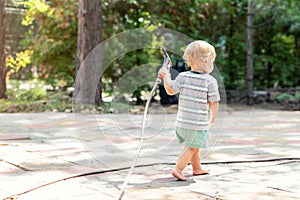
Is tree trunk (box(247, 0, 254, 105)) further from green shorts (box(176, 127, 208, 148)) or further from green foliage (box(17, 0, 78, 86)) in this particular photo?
green shorts (box(176, 127, 208, 148))

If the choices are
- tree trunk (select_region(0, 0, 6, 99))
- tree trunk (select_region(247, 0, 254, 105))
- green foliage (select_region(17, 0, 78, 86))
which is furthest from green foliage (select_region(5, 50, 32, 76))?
tree trunk (select_region(247, 0, 254, 105))

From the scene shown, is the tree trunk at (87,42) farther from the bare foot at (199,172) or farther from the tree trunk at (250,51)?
the bare foot at (199,172)

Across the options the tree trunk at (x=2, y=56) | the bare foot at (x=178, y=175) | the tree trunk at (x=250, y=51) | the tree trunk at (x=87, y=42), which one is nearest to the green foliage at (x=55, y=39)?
the tree trunk at (x=2, y=56)

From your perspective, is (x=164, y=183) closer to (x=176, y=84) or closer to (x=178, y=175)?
(x=178, y=175)

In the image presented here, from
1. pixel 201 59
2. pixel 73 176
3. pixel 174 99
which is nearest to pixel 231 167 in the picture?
pixel 201 59

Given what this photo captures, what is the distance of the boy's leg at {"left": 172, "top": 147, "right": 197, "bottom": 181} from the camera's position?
3.33m

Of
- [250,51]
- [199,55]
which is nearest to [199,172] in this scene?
[199,55]

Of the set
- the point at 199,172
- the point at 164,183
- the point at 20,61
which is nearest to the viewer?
the point at 164,183

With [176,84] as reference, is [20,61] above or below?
above

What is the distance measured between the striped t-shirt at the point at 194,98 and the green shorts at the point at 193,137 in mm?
27

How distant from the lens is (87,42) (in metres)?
8.21

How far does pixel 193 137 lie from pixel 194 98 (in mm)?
239

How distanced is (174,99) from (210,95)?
252 inches

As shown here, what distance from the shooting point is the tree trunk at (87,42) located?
814cm
